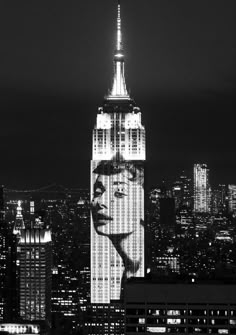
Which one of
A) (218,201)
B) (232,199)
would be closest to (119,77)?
(218,201)

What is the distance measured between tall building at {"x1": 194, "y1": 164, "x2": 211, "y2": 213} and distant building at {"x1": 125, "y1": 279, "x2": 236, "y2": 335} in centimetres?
1071

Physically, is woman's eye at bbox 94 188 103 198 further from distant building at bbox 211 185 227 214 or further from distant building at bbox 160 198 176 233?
distant building at bbox 211 185 227 214

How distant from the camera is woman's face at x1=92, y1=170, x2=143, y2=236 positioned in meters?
28.9

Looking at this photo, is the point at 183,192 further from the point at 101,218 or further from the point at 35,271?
the point at 35,271

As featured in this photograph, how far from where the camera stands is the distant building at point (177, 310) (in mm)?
13633

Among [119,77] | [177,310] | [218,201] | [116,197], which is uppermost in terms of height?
[119,77]

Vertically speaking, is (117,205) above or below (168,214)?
above

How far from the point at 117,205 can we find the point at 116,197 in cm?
19

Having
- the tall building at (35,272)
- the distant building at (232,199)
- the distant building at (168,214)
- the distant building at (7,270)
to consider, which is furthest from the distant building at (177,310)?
the tall building at (35,272)

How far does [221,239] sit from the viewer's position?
86.1 feet

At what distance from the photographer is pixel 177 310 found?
13.7m

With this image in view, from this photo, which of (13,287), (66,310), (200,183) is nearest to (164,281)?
(200,183)

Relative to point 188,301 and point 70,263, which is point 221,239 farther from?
point 188,301

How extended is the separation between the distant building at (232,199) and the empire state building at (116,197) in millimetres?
2953
